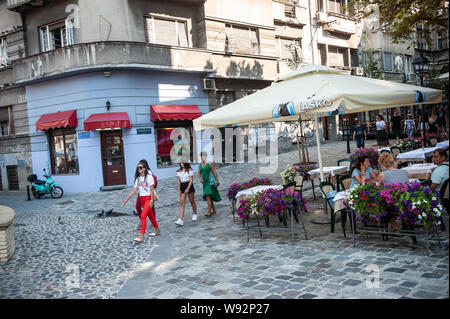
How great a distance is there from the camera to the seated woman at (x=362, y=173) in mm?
6836

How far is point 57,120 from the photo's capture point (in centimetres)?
1666

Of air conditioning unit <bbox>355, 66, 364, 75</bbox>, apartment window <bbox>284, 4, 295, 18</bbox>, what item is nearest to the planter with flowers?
apartment window <bbox>284, 4, 295, 18</bbox>

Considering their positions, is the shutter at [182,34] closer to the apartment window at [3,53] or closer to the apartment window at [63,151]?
the apartment window at [63,151]

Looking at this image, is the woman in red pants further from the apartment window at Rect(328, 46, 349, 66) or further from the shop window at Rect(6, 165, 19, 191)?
the apartment window at Rect(328, 46, 349, 66)

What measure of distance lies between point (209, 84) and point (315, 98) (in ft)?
43.9

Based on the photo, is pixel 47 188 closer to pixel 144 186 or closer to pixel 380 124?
pixel 144 186

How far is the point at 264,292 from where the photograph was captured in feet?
15.4

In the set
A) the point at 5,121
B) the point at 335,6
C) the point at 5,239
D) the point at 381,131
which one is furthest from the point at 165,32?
the point at 335,6

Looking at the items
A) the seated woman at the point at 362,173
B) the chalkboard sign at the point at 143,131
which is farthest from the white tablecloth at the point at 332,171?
the chalkboard sign at the point at 143,131

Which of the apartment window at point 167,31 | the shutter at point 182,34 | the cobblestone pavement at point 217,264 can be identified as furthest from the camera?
the shutter at point 182,34

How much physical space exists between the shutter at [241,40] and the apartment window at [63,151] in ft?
30.6

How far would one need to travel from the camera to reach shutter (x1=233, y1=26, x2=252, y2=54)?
2023cm

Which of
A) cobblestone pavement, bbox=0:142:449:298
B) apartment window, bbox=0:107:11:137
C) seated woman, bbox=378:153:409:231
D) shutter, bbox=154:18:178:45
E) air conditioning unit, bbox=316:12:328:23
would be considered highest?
air conditioning unit, bbox=316:12:328:23

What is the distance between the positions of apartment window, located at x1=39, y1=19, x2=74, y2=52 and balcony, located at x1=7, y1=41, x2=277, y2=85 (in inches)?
46.0
